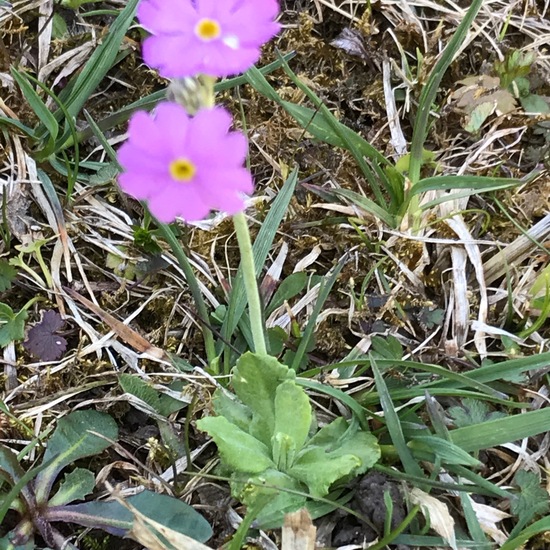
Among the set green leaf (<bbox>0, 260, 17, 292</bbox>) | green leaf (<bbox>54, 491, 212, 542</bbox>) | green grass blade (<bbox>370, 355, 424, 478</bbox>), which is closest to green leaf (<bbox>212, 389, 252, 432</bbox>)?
green leaf (<bbox>54, 491, 212, 542</bbox>)

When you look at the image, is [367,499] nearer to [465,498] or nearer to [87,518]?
[465,498]

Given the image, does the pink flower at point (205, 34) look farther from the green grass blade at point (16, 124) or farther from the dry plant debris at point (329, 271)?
the green grass blade at point (16, 124)

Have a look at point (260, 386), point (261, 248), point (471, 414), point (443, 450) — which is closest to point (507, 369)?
point (471, 414)

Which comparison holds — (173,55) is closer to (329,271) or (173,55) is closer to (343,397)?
(343,397)

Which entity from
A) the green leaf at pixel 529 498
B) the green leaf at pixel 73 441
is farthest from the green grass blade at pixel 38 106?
the green leaf at pixel 529 498

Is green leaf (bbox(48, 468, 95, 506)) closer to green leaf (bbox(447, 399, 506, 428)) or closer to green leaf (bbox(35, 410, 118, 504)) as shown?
green leaf (bbox(35, 410, 118, 504))

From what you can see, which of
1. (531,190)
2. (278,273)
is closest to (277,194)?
(278,273)
